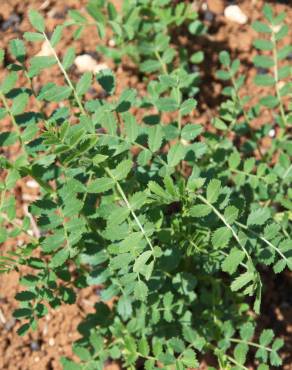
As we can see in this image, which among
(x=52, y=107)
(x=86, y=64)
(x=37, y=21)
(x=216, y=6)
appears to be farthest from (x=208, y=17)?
(x=37, y=21)

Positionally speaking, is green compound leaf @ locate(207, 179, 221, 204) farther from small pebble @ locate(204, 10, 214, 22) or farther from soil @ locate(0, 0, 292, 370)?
small pebble @ locate(204, 10, 214, 22)

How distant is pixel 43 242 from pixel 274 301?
1.19 meters

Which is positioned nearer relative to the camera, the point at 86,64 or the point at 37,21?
the point at 37,21

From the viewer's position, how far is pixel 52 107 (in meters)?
2.75

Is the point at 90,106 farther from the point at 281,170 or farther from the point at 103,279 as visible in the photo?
the point at 281,170

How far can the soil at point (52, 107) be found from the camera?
240 centimetres

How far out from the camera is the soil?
2.40m

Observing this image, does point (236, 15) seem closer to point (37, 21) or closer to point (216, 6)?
point (216, 6)

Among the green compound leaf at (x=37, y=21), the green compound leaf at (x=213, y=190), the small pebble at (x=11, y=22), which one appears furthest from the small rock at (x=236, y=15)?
the green compound leaf at (x=213, y=190)

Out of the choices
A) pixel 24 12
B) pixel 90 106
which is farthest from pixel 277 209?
pixel 24 12

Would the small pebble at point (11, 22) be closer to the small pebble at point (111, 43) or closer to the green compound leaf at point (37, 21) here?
the small pebble at point (111, 43)

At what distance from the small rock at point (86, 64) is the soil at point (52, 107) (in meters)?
0.04

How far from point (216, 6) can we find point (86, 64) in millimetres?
730

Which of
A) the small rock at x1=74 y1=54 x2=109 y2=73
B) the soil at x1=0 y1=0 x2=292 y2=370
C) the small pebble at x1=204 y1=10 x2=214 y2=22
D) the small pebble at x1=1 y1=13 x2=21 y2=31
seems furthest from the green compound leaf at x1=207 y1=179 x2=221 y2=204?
the small pebble at x1=1 y1=13 x2=21 y2=31
